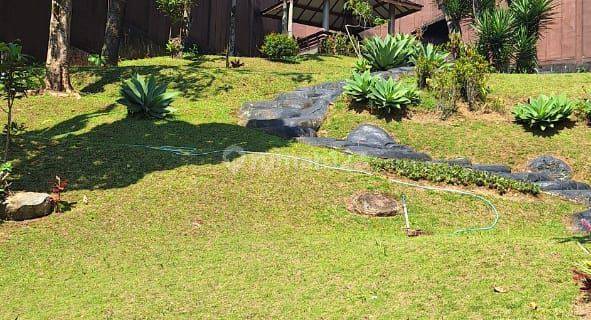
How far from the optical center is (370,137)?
1077cm

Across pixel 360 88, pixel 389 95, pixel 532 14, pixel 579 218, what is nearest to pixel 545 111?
pixel 389 95

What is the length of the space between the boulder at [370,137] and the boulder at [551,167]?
2.49 meters

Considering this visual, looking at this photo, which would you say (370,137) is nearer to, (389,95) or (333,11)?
(389,95)

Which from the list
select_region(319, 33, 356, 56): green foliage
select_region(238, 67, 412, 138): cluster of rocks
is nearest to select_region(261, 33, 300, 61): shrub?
select_region(319, 33, 356, 56): green foliage

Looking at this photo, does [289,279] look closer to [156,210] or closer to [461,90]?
[156,210]

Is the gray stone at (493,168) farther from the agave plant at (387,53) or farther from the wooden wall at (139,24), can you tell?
the wooden wall at (139,24)

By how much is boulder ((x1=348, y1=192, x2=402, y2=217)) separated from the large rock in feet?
12.7

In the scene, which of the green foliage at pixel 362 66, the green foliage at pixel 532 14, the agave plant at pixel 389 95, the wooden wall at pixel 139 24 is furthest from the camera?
the wooden wall at pixel 139 24

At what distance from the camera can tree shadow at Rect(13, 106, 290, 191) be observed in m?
8.15

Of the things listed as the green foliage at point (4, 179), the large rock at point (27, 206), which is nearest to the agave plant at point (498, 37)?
the large rock at point (27, 206)

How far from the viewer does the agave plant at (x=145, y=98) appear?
11.5 meters

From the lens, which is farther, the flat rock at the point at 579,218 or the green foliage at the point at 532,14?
the green foliage at the point at 532,14

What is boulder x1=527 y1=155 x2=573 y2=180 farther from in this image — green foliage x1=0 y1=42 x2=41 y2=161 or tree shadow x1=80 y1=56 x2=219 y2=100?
green foliage x1=0 y1=42 x2=41 y2=161

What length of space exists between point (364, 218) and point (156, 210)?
267 centimetres
